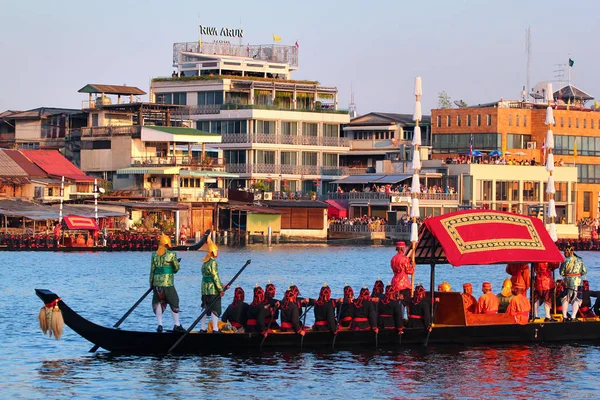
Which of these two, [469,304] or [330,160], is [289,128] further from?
[469,304]

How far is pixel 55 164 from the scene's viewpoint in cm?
10325

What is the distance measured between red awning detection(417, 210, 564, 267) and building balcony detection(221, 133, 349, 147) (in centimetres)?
8148

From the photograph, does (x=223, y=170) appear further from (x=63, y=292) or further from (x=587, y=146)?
(x=63, y=292)

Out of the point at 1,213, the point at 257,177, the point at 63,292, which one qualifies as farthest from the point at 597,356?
the point at 257,177

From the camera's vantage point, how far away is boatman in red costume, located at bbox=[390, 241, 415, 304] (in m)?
35.5

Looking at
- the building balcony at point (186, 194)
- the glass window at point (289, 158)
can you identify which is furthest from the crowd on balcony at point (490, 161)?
the building balcony at point (186, 194)

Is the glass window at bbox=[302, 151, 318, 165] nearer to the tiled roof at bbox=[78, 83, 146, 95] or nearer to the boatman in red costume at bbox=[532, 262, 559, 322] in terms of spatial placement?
the tiled roof at bbox=[78, 83, 146, 95]

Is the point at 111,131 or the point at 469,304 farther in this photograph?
the point at 111,131

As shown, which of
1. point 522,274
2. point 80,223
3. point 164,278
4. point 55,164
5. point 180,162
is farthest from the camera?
point 180,162

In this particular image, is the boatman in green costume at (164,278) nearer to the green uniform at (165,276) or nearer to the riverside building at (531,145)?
the green uniform at (165,276)

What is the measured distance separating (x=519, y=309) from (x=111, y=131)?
7442 centimetres

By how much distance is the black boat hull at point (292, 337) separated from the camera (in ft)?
108

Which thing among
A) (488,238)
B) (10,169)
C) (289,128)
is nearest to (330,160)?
(289,128)

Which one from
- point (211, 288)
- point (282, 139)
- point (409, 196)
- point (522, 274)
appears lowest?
point (211, 288)
